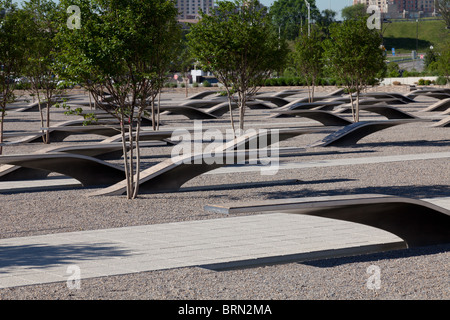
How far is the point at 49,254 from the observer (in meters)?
7.09

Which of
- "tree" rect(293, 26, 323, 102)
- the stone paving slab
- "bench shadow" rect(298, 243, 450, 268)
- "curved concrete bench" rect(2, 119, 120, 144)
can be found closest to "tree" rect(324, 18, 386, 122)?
"curved concrete bench" rect(2, 119, 120, 144)

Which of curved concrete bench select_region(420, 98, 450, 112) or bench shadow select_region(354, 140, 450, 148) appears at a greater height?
curved concrete bench select_region(420, 98, 450, 112)

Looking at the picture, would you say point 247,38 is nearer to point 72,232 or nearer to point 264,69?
point 264,69

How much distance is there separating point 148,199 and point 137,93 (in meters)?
1.69

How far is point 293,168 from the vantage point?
14.4 metres

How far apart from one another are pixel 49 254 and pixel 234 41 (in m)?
11.4

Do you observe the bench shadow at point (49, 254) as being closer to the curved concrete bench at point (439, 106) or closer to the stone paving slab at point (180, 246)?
the stone paving slab at point (180, 246)

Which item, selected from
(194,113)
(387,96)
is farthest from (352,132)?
(387,96)

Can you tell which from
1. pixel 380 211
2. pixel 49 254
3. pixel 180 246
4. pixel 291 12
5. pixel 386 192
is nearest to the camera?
pixel 380 211

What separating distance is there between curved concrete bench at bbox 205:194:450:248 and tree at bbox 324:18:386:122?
15792 millimetres

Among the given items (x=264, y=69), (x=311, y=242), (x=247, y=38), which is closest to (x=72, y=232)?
(x=311, y=242)

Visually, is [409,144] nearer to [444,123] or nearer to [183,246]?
[444,123]

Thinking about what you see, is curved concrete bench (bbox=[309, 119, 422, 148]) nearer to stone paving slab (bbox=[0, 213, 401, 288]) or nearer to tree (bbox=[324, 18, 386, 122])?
tree (bbox=[324, 18, 386, 122])

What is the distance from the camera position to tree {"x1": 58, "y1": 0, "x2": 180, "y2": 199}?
1004 cm
